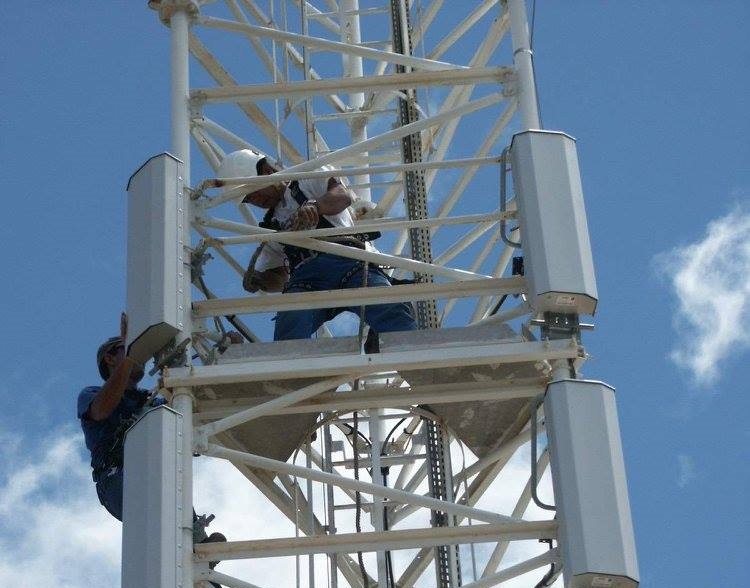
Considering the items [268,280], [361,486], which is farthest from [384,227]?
[361,486]

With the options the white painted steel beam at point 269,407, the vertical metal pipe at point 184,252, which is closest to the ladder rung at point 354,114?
the vertical metal pipe at point 184,252

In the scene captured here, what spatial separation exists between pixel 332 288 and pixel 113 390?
8.36 ft

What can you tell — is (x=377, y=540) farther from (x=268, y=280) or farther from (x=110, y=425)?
(x=268, y=280)

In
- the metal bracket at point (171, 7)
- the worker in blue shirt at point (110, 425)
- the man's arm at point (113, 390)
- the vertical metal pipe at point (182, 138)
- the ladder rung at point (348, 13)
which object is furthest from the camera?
the ladder rung at point (348, 13)

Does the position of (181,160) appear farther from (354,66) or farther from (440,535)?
(354,66)

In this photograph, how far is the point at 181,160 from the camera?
18.8 m

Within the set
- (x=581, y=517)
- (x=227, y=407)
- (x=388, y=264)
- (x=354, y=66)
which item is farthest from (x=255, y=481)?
(x=354, y=66)

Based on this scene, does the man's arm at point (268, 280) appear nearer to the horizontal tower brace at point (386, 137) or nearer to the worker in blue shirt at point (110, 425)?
the horizontal tower brace at point (386, 137)

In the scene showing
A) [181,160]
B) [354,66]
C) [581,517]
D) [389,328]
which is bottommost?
[581,517]

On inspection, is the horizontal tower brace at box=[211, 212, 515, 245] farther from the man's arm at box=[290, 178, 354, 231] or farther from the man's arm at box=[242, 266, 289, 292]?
the man's arm at box=[242, 266, 289, 292]

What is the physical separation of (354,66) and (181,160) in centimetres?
624

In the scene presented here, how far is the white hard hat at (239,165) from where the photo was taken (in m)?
19.8

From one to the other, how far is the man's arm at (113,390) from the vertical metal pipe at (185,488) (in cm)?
64

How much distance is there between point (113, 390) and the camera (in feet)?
59.7
